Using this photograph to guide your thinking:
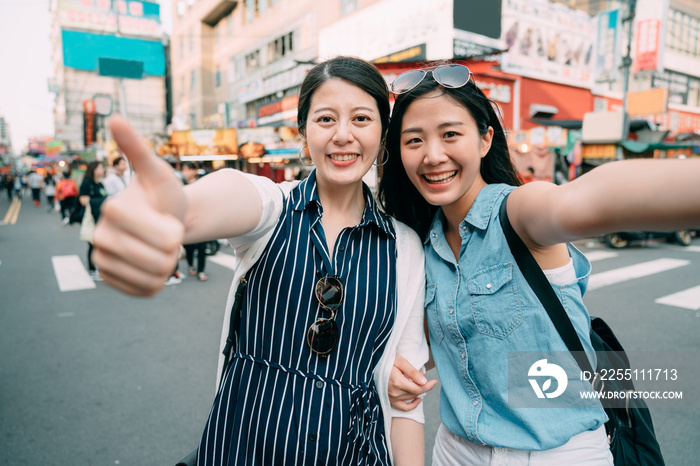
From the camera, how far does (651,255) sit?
930 centimetres

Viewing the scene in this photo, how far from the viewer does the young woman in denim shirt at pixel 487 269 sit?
110 centimetres

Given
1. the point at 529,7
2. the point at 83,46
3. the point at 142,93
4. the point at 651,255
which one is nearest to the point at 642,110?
the point at 529,7

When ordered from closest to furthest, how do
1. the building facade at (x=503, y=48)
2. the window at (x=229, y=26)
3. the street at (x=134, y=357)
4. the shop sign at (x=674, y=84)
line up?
the street at (x=134, y=357), the building facade at (x=503, y=48), the shop sign at (x=674, y=84), the window at (x=229, y=26)

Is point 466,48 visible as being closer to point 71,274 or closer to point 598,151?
point 598,151

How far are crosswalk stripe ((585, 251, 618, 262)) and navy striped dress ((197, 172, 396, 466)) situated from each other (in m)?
8.80

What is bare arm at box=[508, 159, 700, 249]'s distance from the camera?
840 millimetres

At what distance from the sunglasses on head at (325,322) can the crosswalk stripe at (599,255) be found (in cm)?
891

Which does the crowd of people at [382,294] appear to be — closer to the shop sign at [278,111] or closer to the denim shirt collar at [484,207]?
the denim shirt collar at [484,207]

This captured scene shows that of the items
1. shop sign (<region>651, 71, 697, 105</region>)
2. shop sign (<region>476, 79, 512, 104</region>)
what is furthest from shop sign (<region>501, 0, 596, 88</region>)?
shop sign (<region>651, 71, 697, 105</region>)

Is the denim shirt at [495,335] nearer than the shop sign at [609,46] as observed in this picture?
Yes

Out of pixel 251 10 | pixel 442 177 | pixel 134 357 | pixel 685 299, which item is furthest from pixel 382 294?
pixel 251 10

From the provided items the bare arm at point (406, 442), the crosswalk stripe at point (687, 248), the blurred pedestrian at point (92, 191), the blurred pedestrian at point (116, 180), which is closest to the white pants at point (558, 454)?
the bare arm at point (406, 442)

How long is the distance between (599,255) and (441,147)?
9.48 m

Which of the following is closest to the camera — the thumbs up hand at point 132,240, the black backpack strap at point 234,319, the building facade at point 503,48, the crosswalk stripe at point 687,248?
the thumbs up hand at point 132,240
